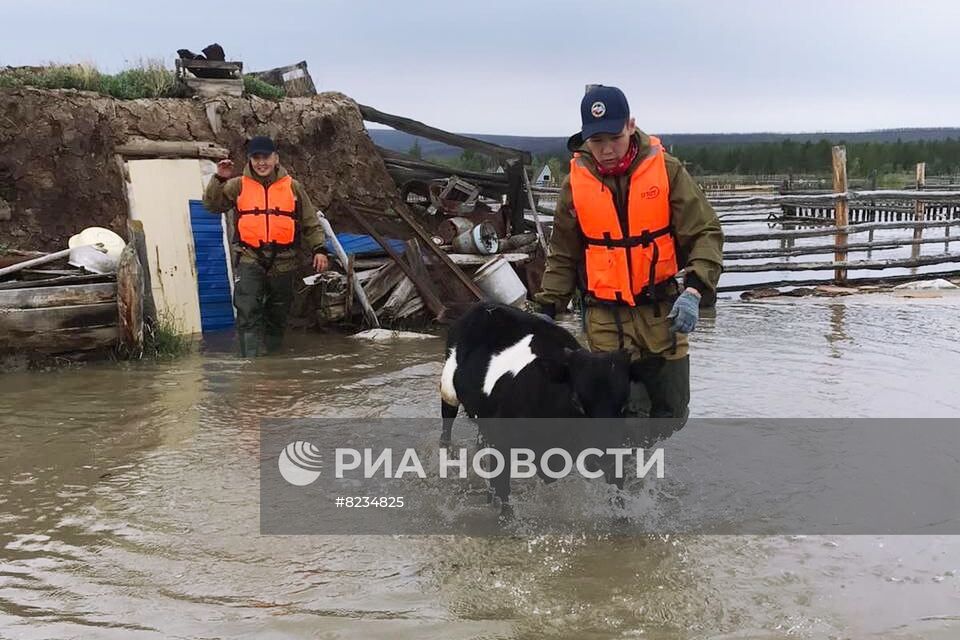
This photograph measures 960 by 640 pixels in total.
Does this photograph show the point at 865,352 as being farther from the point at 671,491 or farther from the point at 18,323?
the point at 18,323

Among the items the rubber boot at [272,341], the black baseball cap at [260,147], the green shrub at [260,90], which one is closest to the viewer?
the black baseball cap at [260,147]

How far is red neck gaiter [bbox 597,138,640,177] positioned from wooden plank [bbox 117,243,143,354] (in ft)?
17.1

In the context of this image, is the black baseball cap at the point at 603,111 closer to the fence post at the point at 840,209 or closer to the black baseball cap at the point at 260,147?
the black baseball cap at the point at 260,147

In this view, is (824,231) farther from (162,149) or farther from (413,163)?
(162,149)

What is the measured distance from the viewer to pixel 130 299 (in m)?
7.72

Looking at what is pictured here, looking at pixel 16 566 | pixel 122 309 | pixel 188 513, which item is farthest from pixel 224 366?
pixel 16 566

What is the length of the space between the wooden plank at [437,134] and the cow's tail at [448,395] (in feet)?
22.2

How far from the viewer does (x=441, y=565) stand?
151 inches

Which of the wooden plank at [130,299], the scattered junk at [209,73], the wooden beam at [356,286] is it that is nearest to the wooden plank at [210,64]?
the scattered junk at [209,73]

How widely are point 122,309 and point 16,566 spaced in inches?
172

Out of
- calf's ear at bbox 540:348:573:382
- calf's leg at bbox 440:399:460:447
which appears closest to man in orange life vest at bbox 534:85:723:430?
calf's ear at bbox 540:348:573:382

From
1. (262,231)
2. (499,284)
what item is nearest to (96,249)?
(262,231)

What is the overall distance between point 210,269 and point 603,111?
6653 millimetres

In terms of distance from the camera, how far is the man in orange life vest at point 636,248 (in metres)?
4.02
